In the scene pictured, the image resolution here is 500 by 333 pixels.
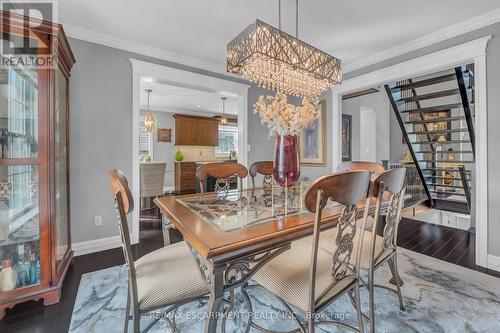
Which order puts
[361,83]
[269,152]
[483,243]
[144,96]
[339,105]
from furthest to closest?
[144,96]
[269,152]
[339,105]
[361,83]
[483,243]

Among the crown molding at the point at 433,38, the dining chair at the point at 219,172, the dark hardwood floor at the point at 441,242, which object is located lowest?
the dark hardwood floor at the point at 441,242

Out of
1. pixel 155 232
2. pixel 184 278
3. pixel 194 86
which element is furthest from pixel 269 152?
pixel 184 278

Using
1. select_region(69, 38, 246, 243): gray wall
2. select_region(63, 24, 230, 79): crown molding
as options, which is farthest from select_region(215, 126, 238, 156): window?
select_region(69, 38, 246, 243): gray wall

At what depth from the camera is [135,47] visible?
2.95 metres

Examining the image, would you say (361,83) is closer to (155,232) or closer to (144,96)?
(155,232)

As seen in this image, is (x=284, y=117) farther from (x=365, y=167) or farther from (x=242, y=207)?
(x=365, y=167)

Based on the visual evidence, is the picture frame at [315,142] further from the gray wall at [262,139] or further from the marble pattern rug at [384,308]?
the marble pattern rug at [384,308]

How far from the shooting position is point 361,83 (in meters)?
3.45

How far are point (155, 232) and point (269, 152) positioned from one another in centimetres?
223

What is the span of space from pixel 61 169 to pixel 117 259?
1071mm

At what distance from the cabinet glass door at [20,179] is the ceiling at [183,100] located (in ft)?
9.88

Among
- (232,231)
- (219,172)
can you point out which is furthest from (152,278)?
(219,172)

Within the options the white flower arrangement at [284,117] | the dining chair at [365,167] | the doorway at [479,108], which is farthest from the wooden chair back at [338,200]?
the doorway at [479,108]

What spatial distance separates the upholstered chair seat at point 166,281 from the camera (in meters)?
1.12
